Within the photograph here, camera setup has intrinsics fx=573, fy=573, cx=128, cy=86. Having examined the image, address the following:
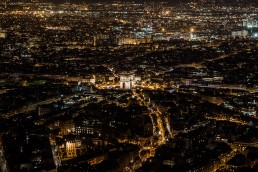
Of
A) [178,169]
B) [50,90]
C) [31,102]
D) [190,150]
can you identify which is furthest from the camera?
[50,90]

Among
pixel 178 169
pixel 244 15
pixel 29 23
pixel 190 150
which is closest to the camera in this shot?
pixel 178 169

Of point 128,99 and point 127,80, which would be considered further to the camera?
point 127,80

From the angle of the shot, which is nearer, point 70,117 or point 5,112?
point 70,117

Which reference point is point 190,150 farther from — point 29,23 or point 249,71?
point 29,23

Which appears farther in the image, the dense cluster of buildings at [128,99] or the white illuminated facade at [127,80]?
the white illuminated facade at [127,80]

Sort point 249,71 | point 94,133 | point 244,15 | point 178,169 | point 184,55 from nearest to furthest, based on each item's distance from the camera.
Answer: point 178,169
point 94,133
point 249,71
point 184,55
point 244,15

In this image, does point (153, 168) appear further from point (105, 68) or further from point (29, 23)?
point (29, 23)

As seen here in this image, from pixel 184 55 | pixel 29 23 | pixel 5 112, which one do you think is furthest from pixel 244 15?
pixel 5 112

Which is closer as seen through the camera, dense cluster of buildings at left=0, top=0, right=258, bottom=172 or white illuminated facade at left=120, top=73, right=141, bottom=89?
dense cluster of buildings at left=0, top=0, right=258, bottom=172

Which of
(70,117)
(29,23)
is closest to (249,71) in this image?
(70,117)
